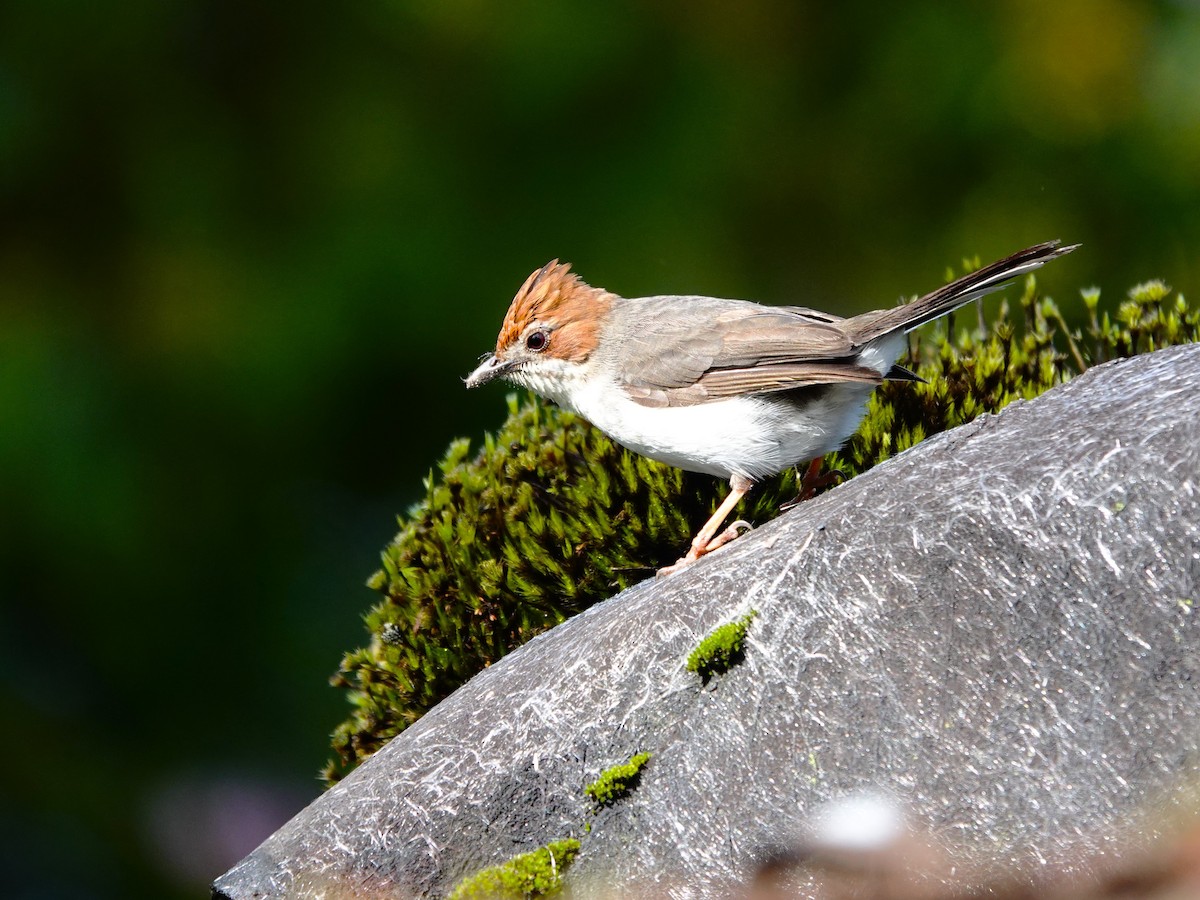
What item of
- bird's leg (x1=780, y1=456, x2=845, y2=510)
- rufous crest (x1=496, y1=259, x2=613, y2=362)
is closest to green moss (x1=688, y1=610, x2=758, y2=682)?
bird's leg (x1=780, y1=456, x2=845, y2=510)

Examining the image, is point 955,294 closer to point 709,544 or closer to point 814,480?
point 814,480

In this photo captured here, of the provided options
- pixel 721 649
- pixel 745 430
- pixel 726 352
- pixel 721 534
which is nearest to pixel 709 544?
pixel 721 534

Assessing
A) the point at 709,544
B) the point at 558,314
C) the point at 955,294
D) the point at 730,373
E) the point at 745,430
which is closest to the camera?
the point at 955,294

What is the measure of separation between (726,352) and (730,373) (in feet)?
0.36

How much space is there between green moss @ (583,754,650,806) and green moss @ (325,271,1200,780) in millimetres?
1591

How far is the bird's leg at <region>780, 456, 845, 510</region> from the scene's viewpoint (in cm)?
534

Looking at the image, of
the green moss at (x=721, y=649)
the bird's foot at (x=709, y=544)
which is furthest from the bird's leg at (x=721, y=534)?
the green moss at (x=721, y=649)

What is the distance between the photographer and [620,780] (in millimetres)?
3814

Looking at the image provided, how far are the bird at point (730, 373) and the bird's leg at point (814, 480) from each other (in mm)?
19

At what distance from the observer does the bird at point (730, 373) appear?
193 inches

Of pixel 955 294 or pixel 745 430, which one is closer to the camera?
pixel 955 294

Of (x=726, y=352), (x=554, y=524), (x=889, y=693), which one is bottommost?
(x=889, y=693)

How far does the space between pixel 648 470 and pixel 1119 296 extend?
14.1 ft

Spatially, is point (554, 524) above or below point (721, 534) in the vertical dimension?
above
